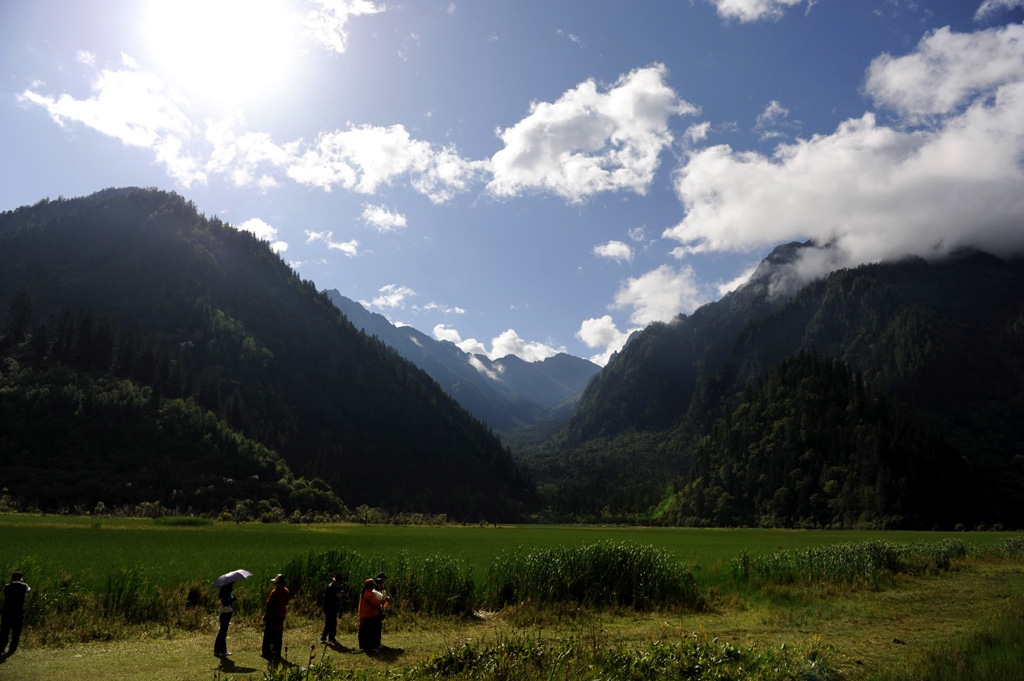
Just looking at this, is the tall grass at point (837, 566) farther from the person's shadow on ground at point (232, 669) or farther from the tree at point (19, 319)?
the tree at point (19, 319)

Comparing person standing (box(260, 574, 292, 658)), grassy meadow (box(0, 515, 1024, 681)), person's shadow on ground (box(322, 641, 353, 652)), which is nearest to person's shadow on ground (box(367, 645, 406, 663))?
grassy meadow (box(0, 515, 1024, 681))

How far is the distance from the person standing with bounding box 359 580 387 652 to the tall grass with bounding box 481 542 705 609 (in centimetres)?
1202

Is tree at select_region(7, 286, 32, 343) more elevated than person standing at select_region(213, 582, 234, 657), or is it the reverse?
tree at select_region(7, 286, 32, 343)

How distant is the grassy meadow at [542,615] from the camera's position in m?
17.6

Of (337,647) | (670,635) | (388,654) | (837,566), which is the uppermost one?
(670,635)

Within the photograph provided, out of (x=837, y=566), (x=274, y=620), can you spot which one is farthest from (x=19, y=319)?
(x=837, y=566)

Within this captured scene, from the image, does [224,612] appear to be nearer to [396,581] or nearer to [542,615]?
[396,581]

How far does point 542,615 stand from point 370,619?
1109 centimetres

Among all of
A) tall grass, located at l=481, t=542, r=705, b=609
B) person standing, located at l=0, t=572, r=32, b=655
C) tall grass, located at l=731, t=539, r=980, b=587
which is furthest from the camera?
tall grass, located at l=731, t=539, r=980, b=587

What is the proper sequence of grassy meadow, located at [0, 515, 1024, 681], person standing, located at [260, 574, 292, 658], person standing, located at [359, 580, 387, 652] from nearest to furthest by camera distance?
grassy meadow, located at [0, 515, 1024, 681]
person standing, located at [260, 574, 292, 658]
person standing, located at [359, 580, 387, 652]

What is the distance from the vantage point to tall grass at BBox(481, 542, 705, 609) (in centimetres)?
3303

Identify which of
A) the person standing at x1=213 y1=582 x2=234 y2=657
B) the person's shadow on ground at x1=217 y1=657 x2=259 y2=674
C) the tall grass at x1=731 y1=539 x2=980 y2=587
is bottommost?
the tall grass at x1=731 y1=539 x2=980 y2=587

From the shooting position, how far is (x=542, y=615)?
2925 cm

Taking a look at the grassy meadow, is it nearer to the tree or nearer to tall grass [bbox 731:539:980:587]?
tall grass [bbox 731:539:980:587]
